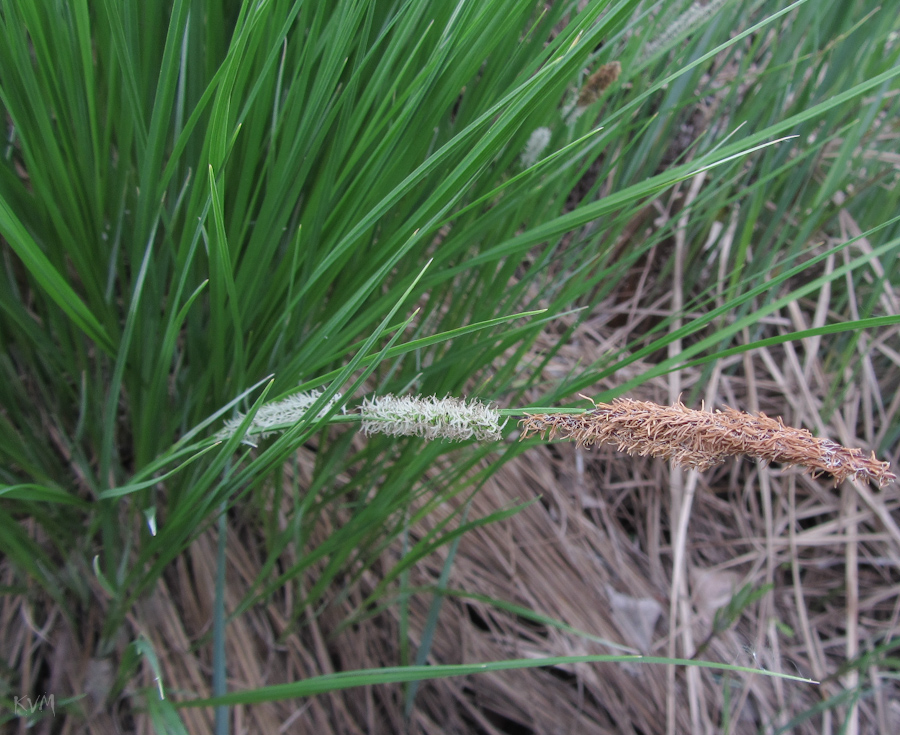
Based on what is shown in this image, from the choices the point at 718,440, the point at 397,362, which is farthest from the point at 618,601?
the point at 718,440

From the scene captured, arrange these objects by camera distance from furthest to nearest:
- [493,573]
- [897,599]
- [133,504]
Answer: [897,599]
[493,573]
[133,504]

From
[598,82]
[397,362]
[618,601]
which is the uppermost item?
[598,82]

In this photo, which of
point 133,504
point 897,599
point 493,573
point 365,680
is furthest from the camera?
point 897,599

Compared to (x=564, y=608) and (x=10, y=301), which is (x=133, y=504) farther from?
(x=564, y=608)

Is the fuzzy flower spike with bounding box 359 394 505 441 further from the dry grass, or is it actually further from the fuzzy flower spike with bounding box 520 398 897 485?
the dry grass

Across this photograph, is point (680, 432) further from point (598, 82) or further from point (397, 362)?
point (598, 82)

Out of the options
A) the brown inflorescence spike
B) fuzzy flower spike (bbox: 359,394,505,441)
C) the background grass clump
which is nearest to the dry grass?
the background grass clump

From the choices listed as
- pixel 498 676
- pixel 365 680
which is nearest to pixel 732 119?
pixel 498 676
